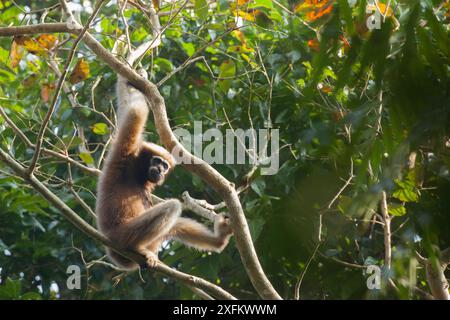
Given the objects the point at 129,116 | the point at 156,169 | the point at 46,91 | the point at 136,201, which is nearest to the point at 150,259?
the point at 136,201

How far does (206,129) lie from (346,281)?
293cm

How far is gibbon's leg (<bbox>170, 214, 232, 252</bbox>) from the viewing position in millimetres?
7285

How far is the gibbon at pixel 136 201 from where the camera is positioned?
22.3ft

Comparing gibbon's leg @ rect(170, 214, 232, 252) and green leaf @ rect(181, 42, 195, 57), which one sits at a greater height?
green leaf @ rect(181, 42, 195, 57)

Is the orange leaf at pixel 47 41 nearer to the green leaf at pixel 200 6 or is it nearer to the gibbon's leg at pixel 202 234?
the green leaf at pixel 200 6

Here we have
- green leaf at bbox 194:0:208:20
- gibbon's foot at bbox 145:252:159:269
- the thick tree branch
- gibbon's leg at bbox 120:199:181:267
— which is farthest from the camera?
gibbon's leg at bbox 120:199:181:267

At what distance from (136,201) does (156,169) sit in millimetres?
451

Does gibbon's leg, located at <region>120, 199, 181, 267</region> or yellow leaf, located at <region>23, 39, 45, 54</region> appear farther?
gibbon's leg, located at <region>120, 199, 181, 267</region>

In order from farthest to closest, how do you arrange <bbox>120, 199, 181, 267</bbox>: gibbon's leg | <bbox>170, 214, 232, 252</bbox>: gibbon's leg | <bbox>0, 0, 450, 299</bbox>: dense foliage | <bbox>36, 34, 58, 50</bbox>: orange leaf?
<bbox>170, 214, 232, 252</bbox>: gibbon's leg < <bbox>36, 34, 58, 50</bbox>: orange leaf < <bbox>120, 199, 181, 267</bbox>: gibbon's leg < <bbox>0, 0, 450, 299</bbox>: dense foliage

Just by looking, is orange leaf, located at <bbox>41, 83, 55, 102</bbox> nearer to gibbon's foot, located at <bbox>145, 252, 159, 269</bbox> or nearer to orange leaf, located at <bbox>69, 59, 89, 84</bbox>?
orange leaf, located at <bbox>69, 59, 89, 84</bbox>

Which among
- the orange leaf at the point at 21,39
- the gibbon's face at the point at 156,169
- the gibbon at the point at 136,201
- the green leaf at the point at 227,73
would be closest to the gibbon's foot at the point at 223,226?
the gibbon at the point at 136,201

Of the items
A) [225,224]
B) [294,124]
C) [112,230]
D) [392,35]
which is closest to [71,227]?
[112,230]

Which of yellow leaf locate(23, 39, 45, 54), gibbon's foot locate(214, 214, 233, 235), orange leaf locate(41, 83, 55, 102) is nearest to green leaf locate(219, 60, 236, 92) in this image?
gibbon's foot locate(214, 214, 233, 235)

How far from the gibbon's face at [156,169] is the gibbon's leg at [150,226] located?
0.66m
